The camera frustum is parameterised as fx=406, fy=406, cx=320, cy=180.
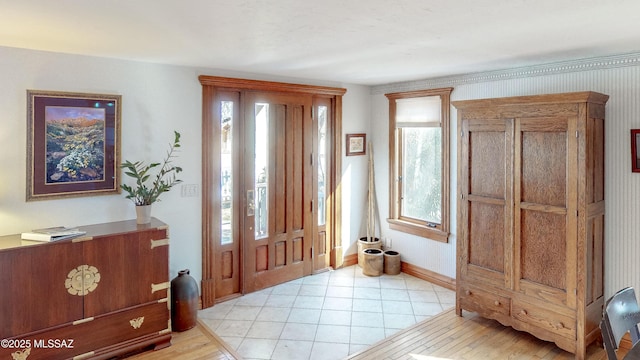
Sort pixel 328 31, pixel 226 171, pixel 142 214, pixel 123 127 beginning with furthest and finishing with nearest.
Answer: pixel 226 171
pixel 123 127
pixel 142 214
pixel 328 31

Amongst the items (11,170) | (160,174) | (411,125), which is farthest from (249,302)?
(411,125)

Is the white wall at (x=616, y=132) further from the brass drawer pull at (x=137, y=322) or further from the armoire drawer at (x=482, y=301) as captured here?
the brass drawer pull at (x=137, y=322)

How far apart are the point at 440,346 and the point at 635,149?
2099 mm

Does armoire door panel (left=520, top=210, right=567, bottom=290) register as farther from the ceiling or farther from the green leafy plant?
the green leafy plant

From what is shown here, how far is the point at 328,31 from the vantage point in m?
2.46

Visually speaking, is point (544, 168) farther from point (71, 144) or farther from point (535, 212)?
point (71, 144)

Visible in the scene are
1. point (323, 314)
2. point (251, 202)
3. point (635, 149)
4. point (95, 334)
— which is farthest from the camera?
point (251, 202)

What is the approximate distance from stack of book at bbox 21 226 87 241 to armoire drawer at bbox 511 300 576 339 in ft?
11.2

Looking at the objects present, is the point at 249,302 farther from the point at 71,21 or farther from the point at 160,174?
the point at 71,21

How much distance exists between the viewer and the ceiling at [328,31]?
2.00 meters

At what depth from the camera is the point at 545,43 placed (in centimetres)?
279

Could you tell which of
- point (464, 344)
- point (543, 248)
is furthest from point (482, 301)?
point (543, 248)

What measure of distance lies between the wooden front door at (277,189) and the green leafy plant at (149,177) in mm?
760

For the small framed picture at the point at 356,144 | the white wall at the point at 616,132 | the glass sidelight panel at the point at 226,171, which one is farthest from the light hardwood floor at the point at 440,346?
the small framed picture at the point at 356,144
